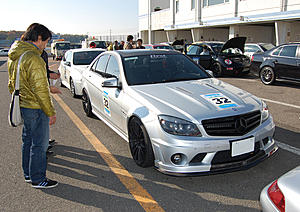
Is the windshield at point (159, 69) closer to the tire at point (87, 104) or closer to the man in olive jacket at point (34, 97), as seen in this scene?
the man in olive jacket at point (34, 97)

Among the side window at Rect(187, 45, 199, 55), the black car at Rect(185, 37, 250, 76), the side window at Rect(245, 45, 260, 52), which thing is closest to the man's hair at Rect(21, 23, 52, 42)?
the black car at Rect(185, 37, 250, 76)

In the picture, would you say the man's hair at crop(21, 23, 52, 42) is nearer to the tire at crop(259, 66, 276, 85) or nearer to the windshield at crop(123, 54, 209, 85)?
the windshield at crop(123, 54, 209, 85)

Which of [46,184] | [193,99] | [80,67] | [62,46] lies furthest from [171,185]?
[62,46]

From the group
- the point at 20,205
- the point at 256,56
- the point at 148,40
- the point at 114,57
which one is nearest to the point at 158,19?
the point at 148,40

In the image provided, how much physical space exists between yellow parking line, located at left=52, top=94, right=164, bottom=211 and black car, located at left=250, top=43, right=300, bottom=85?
7205mm

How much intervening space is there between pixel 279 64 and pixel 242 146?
7.58 m

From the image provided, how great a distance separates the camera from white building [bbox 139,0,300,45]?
20891mm

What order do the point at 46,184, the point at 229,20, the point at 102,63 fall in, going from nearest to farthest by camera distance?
the point at 46,184 < the point at 102,63 < the point at 229,20

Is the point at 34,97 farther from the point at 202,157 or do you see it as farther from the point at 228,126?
the point at 228,126

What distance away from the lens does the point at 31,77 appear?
286cm

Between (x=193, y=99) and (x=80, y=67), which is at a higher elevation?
(x=80, y=67)

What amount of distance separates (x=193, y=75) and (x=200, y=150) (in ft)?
6.18

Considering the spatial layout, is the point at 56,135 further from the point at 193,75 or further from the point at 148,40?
the point at 148,40

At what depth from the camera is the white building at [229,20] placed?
822 inches
